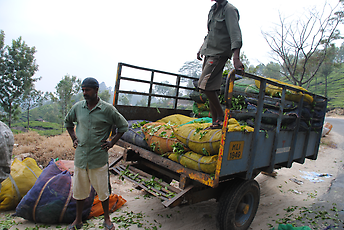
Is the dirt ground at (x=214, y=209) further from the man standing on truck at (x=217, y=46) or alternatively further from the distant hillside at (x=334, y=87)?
the distant hillside at (x=334, y=87)

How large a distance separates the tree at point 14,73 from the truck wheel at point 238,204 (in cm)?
1585

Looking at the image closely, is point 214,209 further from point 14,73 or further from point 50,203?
point 14,73

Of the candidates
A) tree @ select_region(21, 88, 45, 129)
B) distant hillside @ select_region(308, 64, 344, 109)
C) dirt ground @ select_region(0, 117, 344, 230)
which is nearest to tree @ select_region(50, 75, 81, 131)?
tree @ select_region(21, 88, 45, 129)

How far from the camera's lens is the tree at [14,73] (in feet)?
45.2

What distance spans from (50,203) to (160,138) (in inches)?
63.1

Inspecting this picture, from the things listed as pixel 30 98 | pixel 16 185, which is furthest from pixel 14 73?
pixel 16 185

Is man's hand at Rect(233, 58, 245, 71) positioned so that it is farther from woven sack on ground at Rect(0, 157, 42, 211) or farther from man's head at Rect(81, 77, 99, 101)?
woven sack on ground at Rect(0, 157, 42, 211)

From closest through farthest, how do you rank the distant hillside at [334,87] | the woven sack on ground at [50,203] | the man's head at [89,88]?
the man's head at [89,88]
the woven sack on ground at [50,203]
the distant hillside at [334,87]

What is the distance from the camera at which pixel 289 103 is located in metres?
3.32

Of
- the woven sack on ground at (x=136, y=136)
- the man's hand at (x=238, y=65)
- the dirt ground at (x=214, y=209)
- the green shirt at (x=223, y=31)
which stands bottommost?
the dirt ground at (x=214, y=209)

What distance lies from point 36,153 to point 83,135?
459 centimetres

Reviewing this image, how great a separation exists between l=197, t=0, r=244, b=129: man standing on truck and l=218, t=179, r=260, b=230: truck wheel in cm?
83

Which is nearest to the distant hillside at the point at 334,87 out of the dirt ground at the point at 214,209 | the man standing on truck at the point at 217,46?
the dirt ground at the point at 214,209

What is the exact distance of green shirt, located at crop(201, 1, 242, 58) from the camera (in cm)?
254
